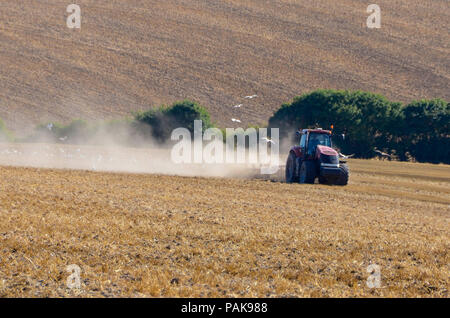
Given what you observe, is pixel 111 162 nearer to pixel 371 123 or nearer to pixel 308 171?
pixel 308 171

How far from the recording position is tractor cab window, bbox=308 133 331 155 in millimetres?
28202

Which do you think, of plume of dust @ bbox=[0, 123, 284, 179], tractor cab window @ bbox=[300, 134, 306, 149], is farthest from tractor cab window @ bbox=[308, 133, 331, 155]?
plume of dust @ bbox=[0, 123, 284, 179]

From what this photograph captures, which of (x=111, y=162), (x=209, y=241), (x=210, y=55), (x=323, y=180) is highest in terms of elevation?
(x=210, y=55)

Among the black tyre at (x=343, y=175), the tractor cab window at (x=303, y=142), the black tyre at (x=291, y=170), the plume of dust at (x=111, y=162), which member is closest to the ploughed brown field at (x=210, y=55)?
the plume of dust at (x=111, y=162)

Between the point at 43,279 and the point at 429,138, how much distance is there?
162ft

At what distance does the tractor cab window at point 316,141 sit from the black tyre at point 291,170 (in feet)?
4.98

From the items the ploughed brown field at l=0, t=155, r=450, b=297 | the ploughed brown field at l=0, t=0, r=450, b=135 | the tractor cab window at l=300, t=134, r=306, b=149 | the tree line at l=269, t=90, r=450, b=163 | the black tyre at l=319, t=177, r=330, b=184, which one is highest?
the ploughed brown field at l=0, t=0, r=450, b=135

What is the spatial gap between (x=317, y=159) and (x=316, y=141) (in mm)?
924

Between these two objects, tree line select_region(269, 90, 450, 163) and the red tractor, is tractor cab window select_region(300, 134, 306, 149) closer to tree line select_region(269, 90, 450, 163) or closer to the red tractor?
the red tractor

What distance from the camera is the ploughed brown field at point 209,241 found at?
10516 mm

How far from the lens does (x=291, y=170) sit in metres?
30.3

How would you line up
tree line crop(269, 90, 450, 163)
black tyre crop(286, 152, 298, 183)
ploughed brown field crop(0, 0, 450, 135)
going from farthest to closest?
ploughed brown field crop(0, 0, 450, 135) < tree line crop(269, 90, 450, 163) < black tyre crop(286, 152, 298, 183)

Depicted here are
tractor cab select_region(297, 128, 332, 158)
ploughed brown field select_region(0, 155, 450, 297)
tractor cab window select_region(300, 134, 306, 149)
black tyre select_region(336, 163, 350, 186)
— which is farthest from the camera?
black tyre select_region(336, 163, 350, 186)

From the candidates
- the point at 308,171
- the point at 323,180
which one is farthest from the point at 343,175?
the point at 308,171
